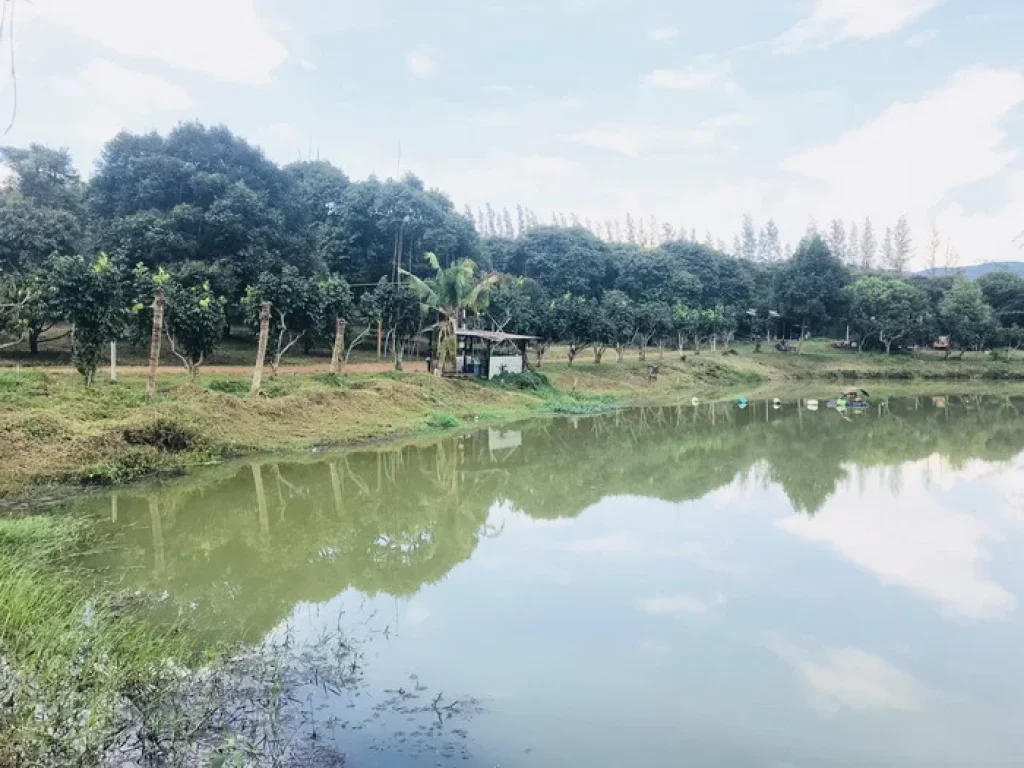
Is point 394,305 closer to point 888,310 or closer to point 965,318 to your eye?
point 888,310

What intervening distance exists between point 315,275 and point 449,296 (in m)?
6.39

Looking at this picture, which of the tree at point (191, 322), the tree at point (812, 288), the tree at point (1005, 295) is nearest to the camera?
the tree at point (191, 322)

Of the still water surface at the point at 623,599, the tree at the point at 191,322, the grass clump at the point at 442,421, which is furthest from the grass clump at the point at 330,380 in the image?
the still water surface at the point at 623,599

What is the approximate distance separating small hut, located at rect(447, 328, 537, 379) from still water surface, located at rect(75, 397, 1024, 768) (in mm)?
14282

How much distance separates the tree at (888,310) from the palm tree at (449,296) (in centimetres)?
3611

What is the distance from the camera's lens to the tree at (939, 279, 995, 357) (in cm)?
5122

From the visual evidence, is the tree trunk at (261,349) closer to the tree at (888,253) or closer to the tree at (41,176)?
the tree at (41,176)

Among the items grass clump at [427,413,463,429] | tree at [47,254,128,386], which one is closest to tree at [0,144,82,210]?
tree at [47,254,128,386]

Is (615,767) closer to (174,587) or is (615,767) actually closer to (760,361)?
(174,587)

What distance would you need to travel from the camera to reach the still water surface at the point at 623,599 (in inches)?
208

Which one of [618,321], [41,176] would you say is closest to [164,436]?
[41,176]

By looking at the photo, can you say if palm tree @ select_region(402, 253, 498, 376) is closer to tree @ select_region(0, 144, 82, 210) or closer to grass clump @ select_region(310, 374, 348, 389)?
grass clump @ select_region(310, 374, 348, 389)

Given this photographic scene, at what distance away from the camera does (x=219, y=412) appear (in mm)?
16797

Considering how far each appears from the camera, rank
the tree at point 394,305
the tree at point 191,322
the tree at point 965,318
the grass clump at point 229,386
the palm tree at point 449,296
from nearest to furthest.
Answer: the tree at point 191,322, the grass clump at point 229,386, the palm tree at point 449,296, the tree at point 394,305, the tree at point 965,318
